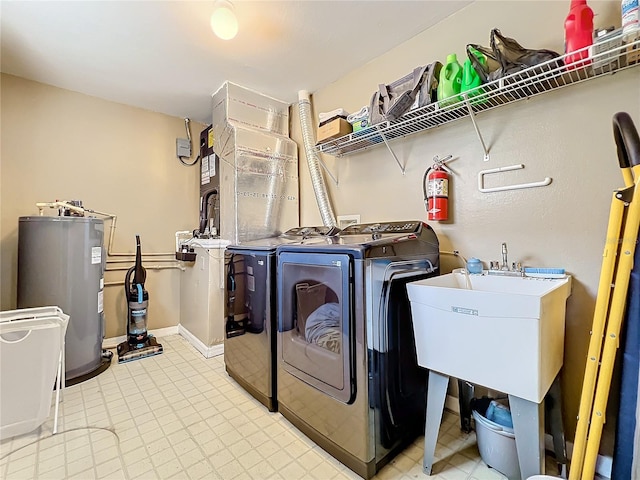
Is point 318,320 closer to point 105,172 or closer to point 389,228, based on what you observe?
point 389,228

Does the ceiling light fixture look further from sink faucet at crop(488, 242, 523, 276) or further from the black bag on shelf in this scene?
sink faucet at crop(488, 242, 523, 276)

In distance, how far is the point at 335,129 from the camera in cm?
215

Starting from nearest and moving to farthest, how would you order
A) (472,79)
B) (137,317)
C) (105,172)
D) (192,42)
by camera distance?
(472,79), (192,42), (137,317), (105,172)

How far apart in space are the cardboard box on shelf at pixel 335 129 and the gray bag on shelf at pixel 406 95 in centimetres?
31

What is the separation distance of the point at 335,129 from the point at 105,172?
242cm

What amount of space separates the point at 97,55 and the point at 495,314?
3128mm

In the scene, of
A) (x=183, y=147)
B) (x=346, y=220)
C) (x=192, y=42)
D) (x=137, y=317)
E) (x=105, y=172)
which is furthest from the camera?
(x=183, y=147)

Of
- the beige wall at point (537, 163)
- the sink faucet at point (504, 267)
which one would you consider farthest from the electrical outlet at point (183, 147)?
the sink faucet at point (504, 267)

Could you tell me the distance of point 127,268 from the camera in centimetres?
305

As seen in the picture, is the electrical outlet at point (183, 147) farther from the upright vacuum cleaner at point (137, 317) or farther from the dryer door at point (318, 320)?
the dryer door at point (318, 320)

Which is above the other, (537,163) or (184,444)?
(537,163)

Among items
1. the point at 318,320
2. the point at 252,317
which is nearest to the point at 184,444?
the point at 252,317

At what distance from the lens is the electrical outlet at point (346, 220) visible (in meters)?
2.37

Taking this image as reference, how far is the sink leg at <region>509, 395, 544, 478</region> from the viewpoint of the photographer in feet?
3.54
